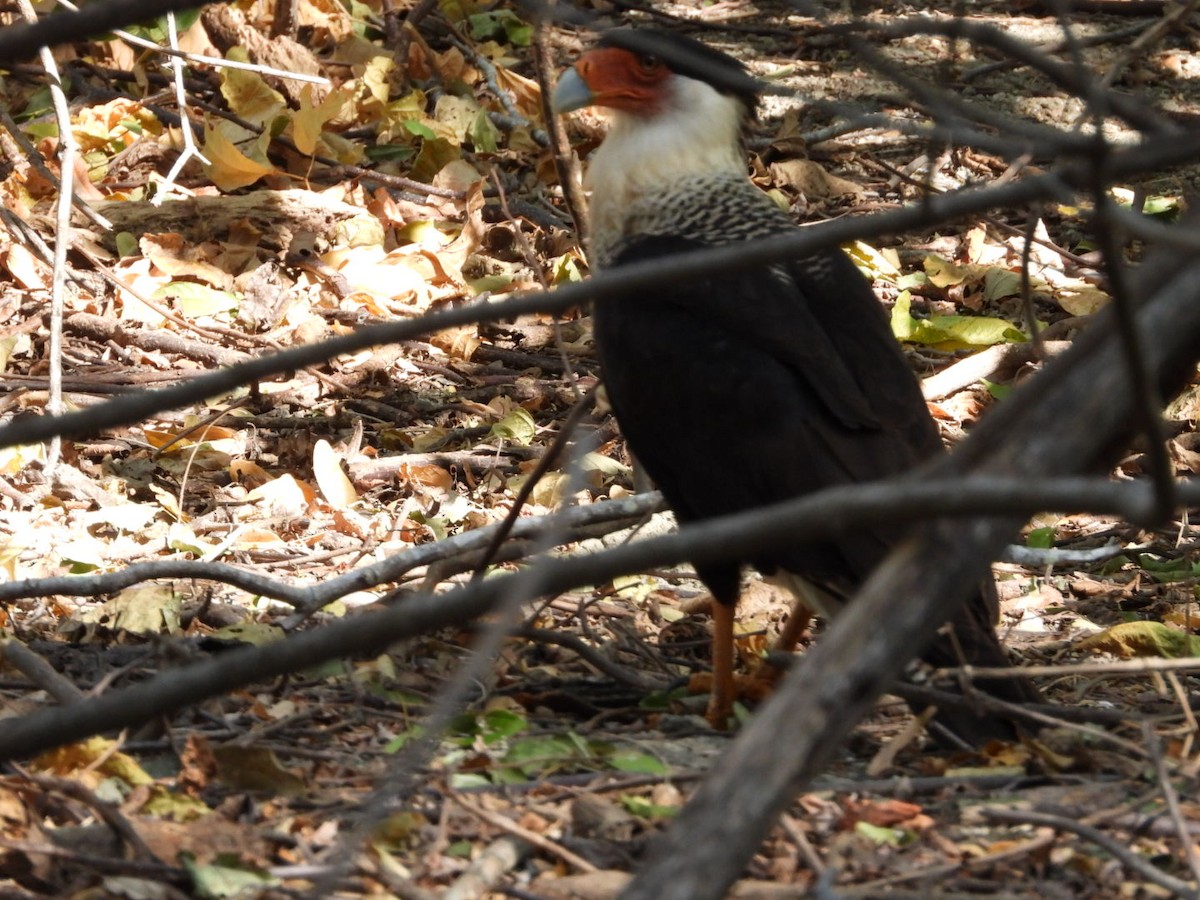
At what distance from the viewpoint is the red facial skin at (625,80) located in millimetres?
4570

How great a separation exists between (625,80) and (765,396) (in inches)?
51.3

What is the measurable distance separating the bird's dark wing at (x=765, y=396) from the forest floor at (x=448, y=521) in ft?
1.45

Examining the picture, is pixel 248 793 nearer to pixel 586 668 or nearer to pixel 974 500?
pixel 586 668

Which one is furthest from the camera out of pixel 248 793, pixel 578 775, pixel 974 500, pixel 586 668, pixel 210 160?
pixel 210 160

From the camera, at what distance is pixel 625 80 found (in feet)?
15.1

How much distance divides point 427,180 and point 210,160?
3.37 feet

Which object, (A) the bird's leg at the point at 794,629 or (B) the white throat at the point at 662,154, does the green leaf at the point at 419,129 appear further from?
(A) the bird's leg at the point at 794,629

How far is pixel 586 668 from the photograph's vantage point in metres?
4.20

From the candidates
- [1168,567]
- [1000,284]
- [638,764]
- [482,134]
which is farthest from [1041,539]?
[482,134]

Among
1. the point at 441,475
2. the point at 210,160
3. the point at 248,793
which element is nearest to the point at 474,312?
the point at 248,793

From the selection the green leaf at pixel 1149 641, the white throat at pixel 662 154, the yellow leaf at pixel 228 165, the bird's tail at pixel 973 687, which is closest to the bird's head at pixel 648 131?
the white throat at pixel 662 154

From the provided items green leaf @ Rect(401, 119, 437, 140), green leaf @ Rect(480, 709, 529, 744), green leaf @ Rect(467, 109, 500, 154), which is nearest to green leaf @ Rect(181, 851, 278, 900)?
green leaf @ Rect(480, 709, 529, 744)

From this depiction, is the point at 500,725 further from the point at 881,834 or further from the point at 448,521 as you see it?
the point at 448,521

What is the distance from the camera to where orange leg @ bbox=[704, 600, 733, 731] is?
3891 millimetres
